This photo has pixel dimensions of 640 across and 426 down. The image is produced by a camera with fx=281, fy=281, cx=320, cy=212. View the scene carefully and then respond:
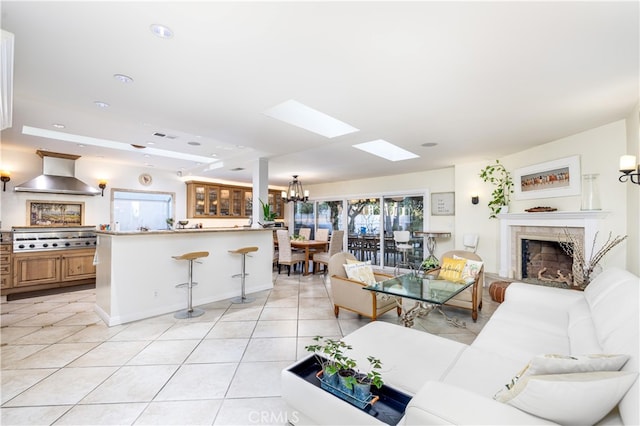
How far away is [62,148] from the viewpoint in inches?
189

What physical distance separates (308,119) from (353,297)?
89.9 inches

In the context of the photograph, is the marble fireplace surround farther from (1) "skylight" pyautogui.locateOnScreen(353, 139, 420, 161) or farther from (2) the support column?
(2) the support column

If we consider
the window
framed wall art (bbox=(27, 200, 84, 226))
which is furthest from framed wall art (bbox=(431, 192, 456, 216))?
framed wall art (bbox=(27, 200, 84, 226))

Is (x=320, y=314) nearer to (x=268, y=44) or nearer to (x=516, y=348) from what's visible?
(x=516, y=348)

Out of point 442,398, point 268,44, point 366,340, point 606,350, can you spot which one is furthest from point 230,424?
point 268,44

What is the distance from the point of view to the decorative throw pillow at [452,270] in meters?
3.67

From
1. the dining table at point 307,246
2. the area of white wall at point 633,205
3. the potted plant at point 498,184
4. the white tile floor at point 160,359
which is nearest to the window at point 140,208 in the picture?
the white tile floor at point 160,359

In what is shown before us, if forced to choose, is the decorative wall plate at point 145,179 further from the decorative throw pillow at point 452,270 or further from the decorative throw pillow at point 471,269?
the decorative throw pillow at point 471,269

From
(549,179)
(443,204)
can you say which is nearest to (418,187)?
(443,204)

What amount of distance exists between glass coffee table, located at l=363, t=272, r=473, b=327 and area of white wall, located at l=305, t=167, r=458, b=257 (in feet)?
9.92

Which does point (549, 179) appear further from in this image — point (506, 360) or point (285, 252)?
point (285, 252)

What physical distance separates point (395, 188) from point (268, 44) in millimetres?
5913

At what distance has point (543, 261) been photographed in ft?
15.0

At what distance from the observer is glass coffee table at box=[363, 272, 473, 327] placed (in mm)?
2730
